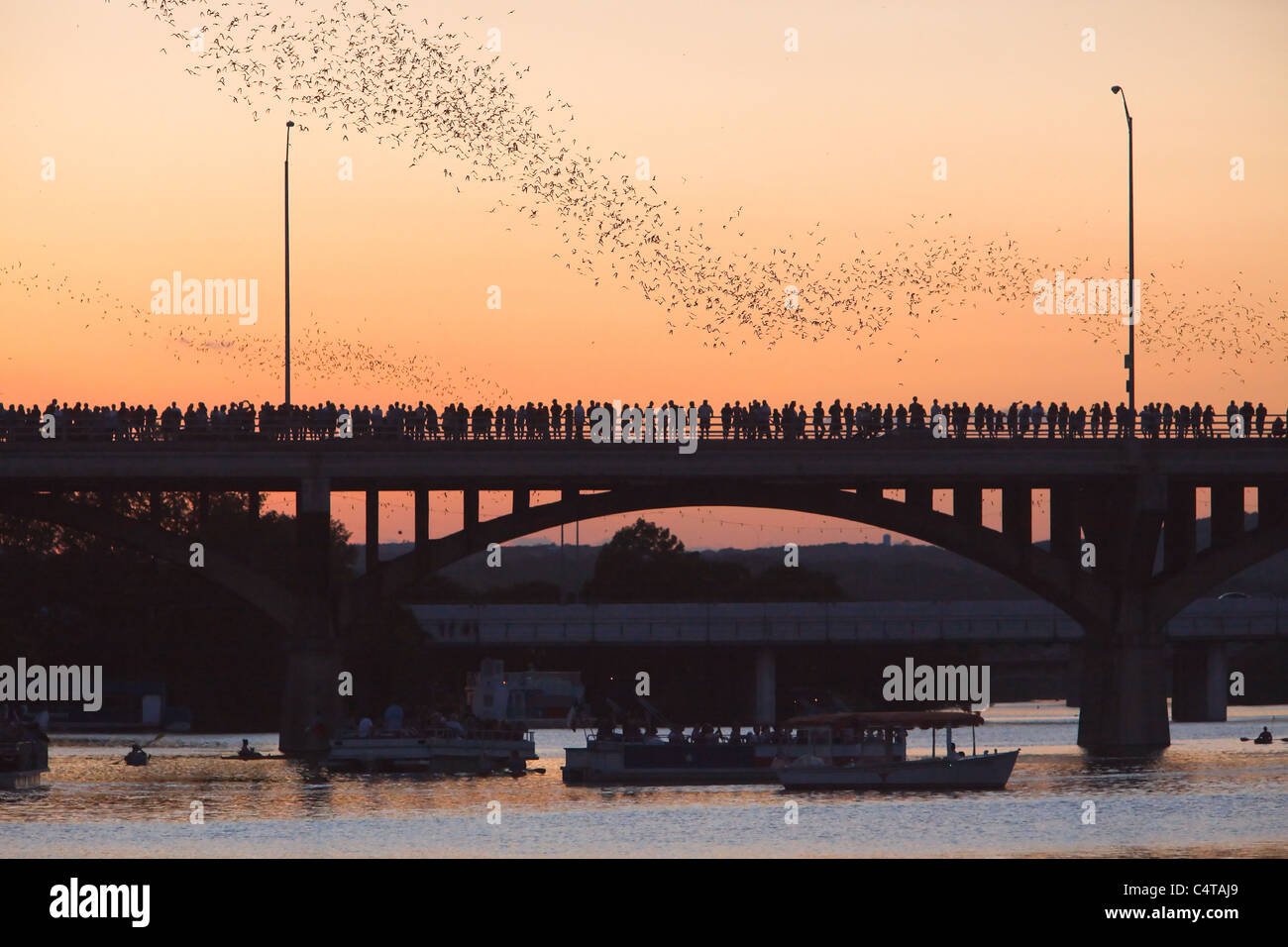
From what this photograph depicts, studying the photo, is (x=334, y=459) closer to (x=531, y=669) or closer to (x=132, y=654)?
(x=132, y=654)

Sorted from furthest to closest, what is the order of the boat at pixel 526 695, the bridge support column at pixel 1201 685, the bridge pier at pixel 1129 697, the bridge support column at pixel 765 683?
the bridge support column at pixel 1201 685
the bridge support column at pixel 765 683
the boat at pixel 526 695
the bridge pier at pixel 1129 697

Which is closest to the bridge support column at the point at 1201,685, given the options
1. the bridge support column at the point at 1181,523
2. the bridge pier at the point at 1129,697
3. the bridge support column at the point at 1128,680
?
the bridge pier at the point at 1129,697

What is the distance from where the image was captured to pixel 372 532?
86.4 meters

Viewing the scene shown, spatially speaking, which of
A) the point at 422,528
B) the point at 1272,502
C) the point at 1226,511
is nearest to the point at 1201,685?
the point at 1272,502

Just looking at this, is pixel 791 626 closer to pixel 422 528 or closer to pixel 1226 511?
pixel 1226 511

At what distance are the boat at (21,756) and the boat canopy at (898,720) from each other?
1011 inches

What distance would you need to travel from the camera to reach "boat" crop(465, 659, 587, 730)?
5236 inches

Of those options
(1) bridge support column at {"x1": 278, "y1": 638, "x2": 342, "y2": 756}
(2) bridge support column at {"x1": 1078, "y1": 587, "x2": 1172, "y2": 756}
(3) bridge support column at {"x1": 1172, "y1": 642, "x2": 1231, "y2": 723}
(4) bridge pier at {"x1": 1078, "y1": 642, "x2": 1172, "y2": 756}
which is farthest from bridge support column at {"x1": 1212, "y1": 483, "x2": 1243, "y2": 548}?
(3) bridge support column at {"x1": 1172, "y1": 642, "x2": 1231, "y2": 723}

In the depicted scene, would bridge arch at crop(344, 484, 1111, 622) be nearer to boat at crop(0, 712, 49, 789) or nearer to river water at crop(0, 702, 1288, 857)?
river water at crop(0, 702, 1288, 857)

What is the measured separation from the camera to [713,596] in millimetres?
184750
